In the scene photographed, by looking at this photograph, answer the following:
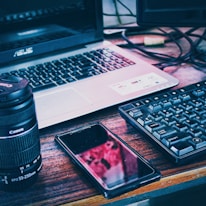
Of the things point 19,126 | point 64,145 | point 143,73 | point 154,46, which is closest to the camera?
point 19,126

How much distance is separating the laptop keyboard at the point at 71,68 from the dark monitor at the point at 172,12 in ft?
0.33

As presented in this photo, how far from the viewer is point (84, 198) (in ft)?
1.72

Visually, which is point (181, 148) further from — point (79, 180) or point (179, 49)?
point (179, 49)

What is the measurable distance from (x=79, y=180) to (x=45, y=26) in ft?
1.47

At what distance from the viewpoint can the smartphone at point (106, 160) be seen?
532 mm

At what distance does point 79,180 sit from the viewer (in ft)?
1.84

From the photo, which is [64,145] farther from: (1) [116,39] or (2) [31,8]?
(1) [116,39]

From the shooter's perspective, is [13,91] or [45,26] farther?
[45,26]

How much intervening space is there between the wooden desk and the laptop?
75 mm

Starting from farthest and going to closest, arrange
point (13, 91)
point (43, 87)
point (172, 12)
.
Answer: point (172, 12)
point (43, 87)
point (13, 91)

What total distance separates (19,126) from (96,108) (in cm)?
21

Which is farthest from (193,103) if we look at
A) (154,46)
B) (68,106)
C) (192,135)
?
(154,46)

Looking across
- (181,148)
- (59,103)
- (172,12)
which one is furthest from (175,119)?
(172,12)

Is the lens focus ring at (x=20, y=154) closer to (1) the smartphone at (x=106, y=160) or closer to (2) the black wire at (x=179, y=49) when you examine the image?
(1) the smartphone at (x=106, y=160)
